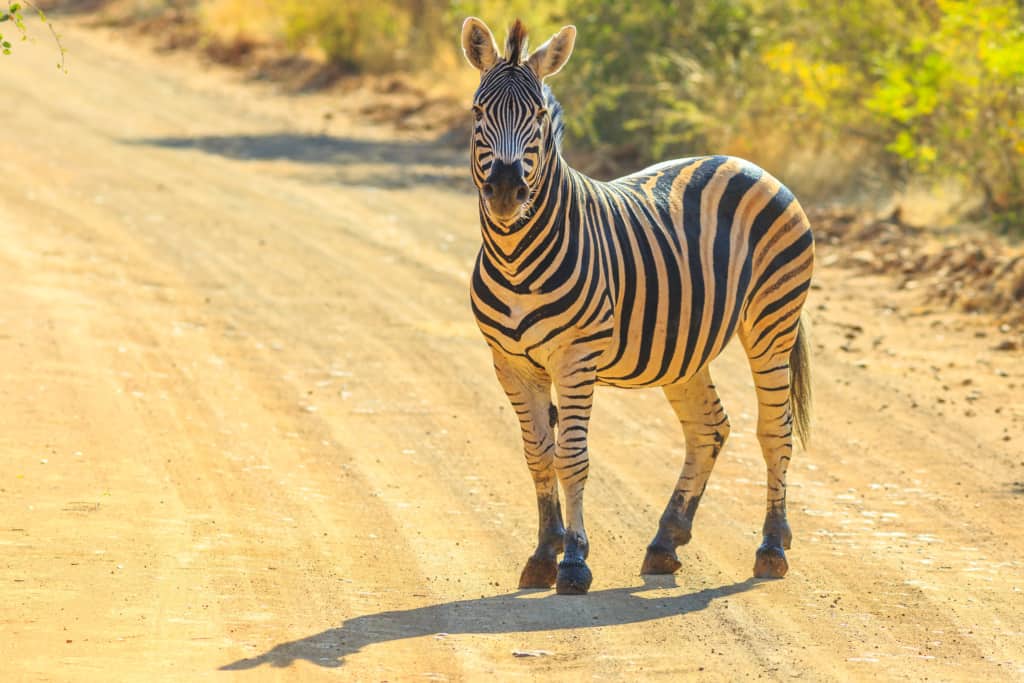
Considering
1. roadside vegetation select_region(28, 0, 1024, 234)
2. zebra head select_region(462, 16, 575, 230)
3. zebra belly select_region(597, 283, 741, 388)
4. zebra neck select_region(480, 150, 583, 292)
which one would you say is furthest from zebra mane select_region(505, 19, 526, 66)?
roadside vegetation select_region(28, 0, 1024, 234)

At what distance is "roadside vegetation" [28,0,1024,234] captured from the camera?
557 inches

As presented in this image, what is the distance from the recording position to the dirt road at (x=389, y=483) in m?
5.62

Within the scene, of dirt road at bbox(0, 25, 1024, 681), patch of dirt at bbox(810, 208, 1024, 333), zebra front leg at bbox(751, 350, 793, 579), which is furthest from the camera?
patch of dirt at bbox(810, 208, 1024, 333)

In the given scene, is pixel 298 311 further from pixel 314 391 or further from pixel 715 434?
pixel 715 434

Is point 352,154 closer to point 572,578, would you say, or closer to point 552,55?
point 552,55

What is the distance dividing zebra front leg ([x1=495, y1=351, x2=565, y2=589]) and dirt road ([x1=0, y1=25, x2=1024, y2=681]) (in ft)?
0.55

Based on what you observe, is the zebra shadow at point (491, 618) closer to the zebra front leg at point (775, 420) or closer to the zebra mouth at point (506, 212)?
the zebra front leg at point (775, 420)

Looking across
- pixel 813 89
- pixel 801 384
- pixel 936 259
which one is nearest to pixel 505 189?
pixel 801 384

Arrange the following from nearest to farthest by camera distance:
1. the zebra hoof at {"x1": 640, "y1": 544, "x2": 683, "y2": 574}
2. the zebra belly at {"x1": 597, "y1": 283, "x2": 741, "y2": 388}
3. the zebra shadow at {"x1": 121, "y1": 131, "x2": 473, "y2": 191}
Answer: the zebra belly at {"x1": 597, "y1": 283, "x2": 741, "y2": 388} < the zebra hoof at {"x1": 640, "y1": 544, "x2": 683, "y2": 574} < the zebra shadow at {"x1": 121, "y1": 131, "x2": 473, "y2": 191}

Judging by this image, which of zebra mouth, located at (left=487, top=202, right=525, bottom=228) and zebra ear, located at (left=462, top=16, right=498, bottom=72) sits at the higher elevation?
zebra ear, located at (left=462, top=16, right=498, bottom=72)

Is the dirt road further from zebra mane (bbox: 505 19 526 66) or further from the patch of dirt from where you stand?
zebra mane (bbox: 505 19 526 66)

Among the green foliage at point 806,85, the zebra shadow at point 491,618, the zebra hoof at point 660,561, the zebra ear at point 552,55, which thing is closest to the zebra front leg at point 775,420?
the zebra hoof at point 660,561

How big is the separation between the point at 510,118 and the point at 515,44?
0.36 metres

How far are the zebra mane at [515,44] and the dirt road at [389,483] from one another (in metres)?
2.22
